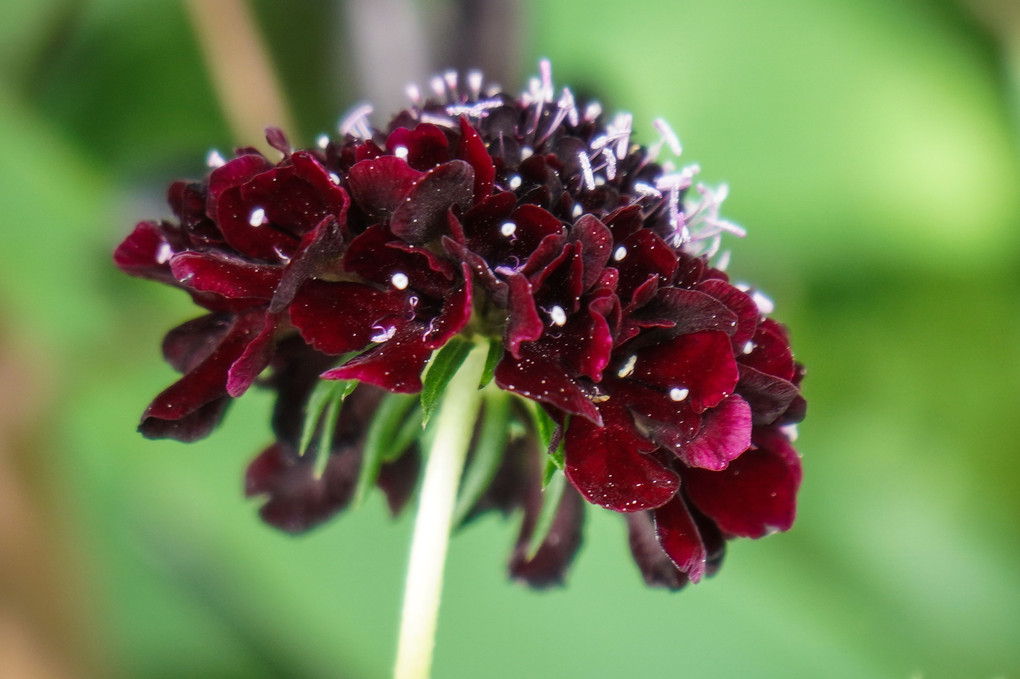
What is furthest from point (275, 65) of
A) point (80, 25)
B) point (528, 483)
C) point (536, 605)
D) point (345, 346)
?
point (345, 346)

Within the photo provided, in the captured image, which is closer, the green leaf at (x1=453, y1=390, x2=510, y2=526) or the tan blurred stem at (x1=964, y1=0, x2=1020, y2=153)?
the green leaf at (x1=453, y1=390, x2=510, y2=526)

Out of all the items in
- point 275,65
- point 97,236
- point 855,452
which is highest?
point 275,65

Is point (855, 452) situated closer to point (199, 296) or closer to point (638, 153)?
point (638, 153)

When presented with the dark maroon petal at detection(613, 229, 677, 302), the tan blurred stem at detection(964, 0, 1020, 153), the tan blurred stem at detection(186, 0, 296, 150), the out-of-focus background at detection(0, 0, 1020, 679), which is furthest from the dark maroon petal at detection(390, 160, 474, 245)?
the tan blurred stem at detection(964, 0, 1020, 153)

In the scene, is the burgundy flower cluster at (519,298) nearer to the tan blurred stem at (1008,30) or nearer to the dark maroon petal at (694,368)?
the dark maroon petal at (694,368)

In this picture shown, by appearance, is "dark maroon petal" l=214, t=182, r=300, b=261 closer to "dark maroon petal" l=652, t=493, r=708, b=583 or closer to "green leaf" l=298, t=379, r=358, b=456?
"green leaf" l=298, t=379, r=358, b=456

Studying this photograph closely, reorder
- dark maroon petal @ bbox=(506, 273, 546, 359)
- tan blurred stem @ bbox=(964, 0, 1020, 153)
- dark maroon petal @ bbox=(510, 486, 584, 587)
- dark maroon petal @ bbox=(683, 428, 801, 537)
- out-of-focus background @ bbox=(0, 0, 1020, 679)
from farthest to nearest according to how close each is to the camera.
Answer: tan blurred stem @ bbox=(964, 0, 1020, 153), out-of-focus background @ bbox=(0, 0, 1020, 679), dark maroon petal @ bbox=(510, 486, 584, 587), dark maroon petal @ bbox=(683, 428, 801, 537), dark maroon petal @ bbox=(506, 273, 546, 359)

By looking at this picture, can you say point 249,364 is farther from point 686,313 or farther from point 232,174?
point 686,313

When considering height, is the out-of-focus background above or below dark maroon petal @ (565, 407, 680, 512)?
below
